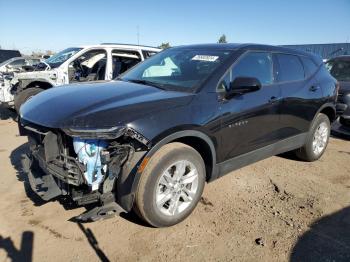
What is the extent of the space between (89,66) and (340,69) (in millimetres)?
6566

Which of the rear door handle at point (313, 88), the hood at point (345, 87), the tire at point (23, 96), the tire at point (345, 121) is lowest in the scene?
the tire at point (345, 121)

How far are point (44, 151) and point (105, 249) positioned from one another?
1.09m

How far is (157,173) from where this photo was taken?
119 inches

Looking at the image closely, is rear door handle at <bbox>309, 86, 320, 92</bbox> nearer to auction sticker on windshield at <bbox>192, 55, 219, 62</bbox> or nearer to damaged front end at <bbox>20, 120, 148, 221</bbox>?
auction sticker on windshield at <bbox>192, 55, 219, 62</bbox>

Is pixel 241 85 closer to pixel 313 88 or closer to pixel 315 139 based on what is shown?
pixel 313 88

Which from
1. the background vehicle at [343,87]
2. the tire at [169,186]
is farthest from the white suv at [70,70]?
the background vehicle at [343,87]

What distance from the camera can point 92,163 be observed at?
291 centimetres

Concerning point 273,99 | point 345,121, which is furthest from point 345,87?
point 273,99

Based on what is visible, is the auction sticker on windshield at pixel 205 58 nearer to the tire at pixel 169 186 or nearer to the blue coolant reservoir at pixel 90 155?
the tire at pixel 169 186

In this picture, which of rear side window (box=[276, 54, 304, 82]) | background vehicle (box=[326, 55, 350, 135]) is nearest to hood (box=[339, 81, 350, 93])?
background vehicle (box=[326, 55, 350, 135])

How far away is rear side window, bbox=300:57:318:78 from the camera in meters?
5.05

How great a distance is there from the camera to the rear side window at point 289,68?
4523 millimetres

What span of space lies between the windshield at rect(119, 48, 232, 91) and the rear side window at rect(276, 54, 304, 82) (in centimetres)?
99

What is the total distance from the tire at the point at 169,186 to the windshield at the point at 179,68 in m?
0.77
